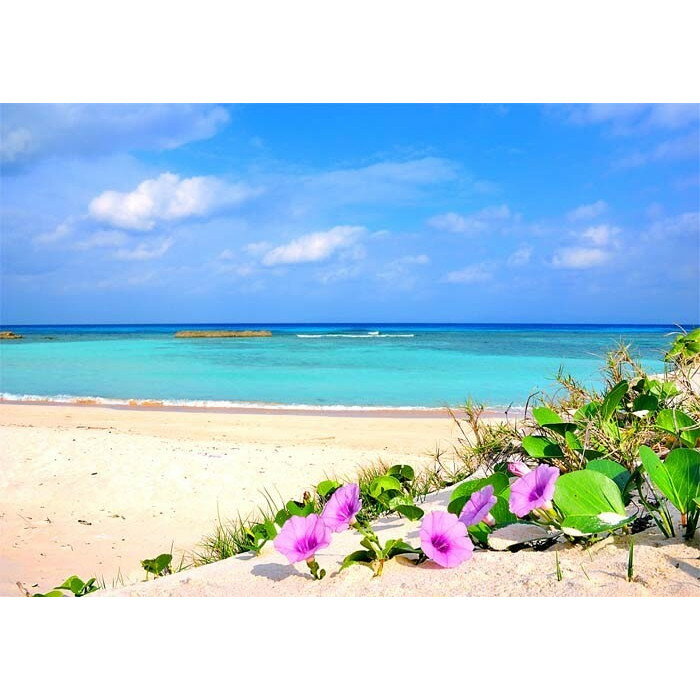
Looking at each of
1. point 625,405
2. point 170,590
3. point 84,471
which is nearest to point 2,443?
point 84,471

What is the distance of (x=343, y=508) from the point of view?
1683mm

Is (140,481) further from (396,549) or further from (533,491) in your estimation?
(533,491)

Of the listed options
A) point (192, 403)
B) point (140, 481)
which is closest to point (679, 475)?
point (140, 481)

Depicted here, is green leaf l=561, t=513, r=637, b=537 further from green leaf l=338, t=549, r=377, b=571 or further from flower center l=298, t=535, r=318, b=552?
flower center l=298, t=535, r=318, b=552

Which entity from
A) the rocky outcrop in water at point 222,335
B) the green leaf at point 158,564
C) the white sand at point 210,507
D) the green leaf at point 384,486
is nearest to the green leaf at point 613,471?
the white sand at point 210,507

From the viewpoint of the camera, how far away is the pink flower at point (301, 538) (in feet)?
4.87

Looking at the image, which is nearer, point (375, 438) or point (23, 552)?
point (23, 552)

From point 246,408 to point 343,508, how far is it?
9.74 m

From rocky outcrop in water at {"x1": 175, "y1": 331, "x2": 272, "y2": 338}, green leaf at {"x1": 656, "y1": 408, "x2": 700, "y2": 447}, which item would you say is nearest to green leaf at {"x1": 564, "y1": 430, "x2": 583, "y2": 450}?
green leaf at {"x1": 656, "y1": 408, "x2": 700, "y2": 447}

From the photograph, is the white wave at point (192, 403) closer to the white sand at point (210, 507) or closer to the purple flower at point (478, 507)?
the white sand at point (210, 507)

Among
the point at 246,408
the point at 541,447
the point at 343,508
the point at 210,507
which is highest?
the point at 541,447

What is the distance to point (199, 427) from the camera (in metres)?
8.74
